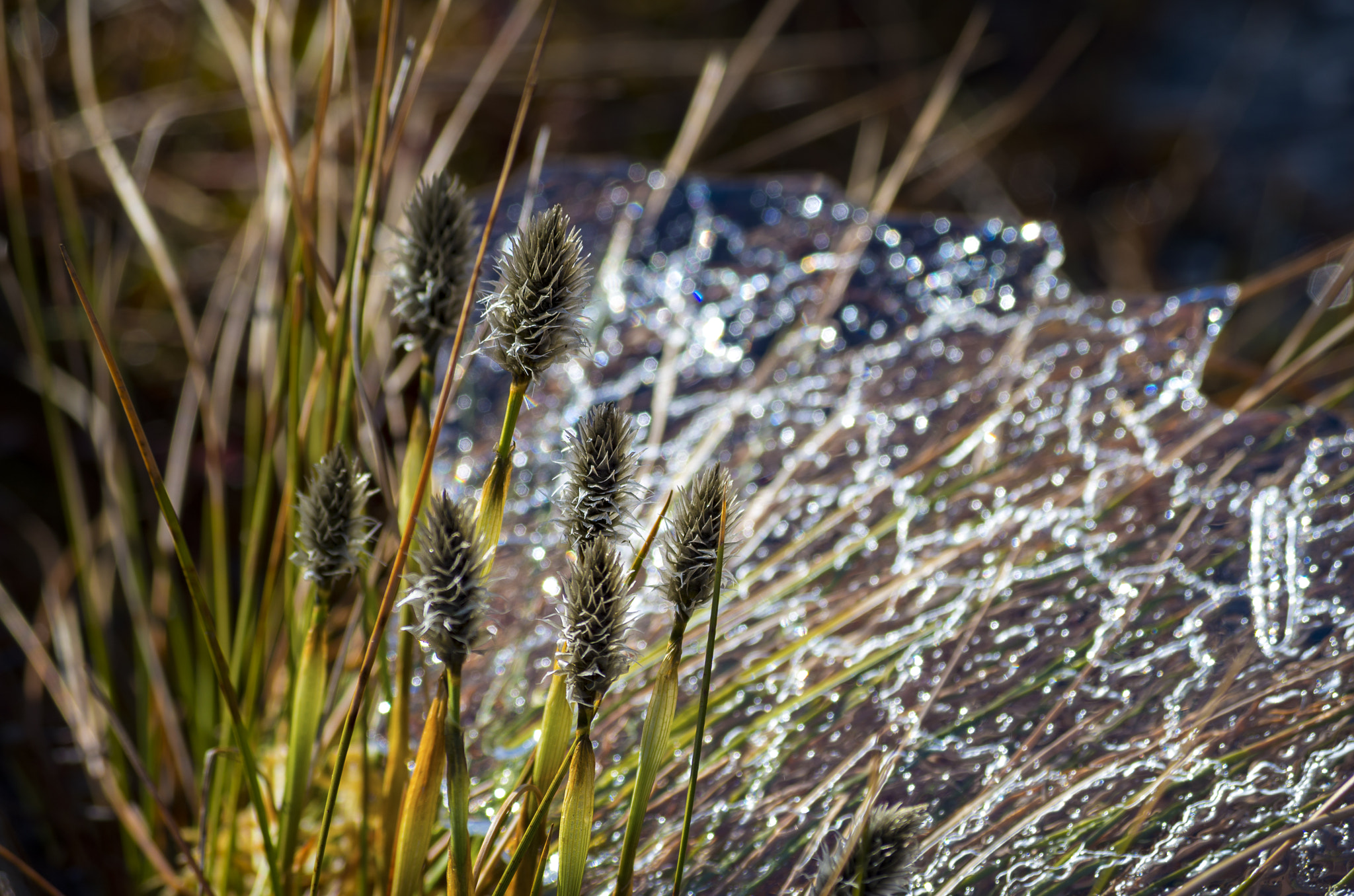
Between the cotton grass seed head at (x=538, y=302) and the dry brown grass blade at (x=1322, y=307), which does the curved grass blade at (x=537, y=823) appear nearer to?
the cotton grass seed head at (x=538, y=302)

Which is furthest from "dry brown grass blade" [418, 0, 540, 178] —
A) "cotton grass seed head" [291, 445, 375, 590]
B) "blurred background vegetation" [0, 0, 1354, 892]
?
"cotton grass seed head" [291, 445, 375, 590]

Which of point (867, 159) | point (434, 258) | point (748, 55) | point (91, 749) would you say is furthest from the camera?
point (867, 159)

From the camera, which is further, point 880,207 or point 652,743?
point 880,207

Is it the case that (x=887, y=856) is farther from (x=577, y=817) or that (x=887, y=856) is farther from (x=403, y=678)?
(x=403, y=678)

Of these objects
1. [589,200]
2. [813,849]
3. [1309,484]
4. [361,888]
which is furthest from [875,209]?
[361,888]

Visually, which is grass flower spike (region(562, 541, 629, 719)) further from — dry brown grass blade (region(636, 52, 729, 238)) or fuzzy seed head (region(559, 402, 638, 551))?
dry brown grass blade (region(636, 52, 729, 238))

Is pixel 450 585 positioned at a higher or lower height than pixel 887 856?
higher

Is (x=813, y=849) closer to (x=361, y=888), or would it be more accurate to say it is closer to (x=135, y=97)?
(x=361, y=888)

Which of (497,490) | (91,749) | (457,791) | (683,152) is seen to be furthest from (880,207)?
(91,749)
